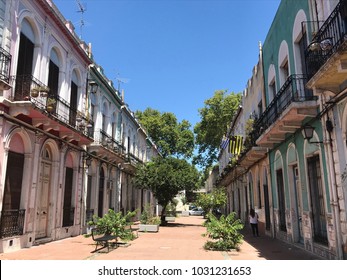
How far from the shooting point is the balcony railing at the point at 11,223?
945 centimetres

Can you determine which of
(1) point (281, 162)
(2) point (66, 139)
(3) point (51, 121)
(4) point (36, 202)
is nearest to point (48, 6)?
(3) point (51, 121)

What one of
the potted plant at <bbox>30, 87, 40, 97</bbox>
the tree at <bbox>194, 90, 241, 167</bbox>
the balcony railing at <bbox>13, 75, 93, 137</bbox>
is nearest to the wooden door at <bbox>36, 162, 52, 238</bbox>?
the balcony railing at <bbox>13, 75, 93, 137</bbox>

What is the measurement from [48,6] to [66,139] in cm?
517

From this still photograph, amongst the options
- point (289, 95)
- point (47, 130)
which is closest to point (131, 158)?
point (47, 130)

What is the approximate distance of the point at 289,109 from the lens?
8758 mm

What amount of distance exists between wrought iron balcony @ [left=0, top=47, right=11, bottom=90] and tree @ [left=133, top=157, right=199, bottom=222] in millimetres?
13463

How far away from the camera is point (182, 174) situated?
22.2 metres

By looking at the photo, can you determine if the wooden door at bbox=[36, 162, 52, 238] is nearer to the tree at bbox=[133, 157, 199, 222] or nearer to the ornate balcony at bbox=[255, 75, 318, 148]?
the ornate balcony at bbox=[255, 75, 318, 148]

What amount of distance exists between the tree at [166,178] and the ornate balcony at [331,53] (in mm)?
14981

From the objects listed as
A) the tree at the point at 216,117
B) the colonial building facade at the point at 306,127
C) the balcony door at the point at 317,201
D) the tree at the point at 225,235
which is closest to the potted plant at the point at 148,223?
the colonial building facade at the point at 306,127

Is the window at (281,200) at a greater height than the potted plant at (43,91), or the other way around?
the potted plant at (43,91)

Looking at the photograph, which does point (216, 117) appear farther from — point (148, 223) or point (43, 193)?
point (43, 193)

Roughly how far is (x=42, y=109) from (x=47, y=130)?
1556 mm

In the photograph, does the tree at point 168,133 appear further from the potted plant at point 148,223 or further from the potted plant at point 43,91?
the potted plant at point 43,91
